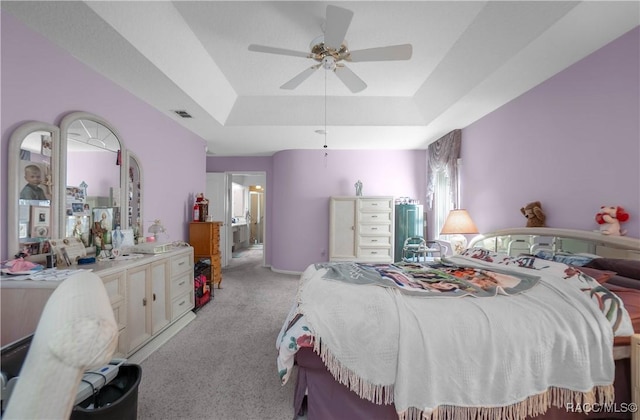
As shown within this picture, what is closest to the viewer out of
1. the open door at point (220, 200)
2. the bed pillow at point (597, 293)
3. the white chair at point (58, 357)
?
the white chair at point (58, 357)

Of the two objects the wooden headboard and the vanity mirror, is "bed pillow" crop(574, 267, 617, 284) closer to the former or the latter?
the wooden headboard

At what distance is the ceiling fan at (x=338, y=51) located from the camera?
1.65m

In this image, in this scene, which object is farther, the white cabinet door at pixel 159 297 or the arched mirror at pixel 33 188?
the white cabinet door at pixel 159 297

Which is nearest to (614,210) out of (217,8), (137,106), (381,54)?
(381,54)

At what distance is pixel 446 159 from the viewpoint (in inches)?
158

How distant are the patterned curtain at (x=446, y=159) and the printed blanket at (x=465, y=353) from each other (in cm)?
266

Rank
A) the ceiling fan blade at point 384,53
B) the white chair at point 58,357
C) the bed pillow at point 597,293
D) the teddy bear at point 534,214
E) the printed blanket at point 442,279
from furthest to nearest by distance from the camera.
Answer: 1. the teddy bear at point 534,214
2. the ceiling fan blade at point 384,53
3. the printed blanket at point 442,279
4. the bed pillow at point 597,293
5. the white chair at point 58,357

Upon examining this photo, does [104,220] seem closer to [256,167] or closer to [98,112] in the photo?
[98,112]

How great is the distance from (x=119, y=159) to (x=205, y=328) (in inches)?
75.1

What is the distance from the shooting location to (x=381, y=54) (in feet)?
6.39

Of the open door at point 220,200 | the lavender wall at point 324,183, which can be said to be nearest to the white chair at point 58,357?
the lavender wall at point 324,183

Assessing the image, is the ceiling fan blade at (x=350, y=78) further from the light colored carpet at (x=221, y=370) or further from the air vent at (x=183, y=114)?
the light colored carpet at (x=221, y=370)

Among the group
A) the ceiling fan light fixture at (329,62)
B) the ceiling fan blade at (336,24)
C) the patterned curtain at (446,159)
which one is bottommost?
the patterned curtain at (446,159)

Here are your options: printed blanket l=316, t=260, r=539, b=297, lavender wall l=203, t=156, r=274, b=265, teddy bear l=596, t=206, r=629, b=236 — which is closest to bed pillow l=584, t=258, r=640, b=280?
teddy bear l=596, t=206, r=629, b=236
